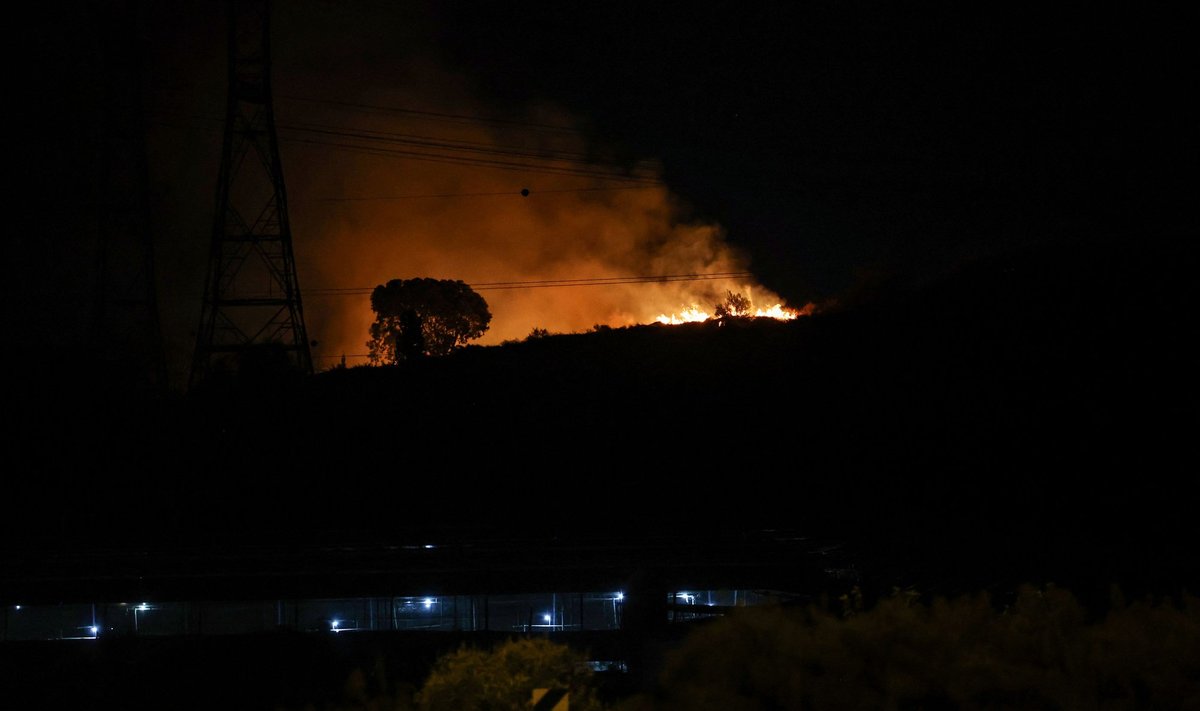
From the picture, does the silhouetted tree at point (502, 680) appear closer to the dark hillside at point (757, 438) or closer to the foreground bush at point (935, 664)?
the foreground bush at point (935, 664)

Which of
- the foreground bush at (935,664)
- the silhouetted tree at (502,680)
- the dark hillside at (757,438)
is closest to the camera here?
the foreground bush at (935,664)

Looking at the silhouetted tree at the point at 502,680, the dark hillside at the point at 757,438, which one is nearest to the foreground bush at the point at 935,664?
the silhouetted tree at the point at 502,680

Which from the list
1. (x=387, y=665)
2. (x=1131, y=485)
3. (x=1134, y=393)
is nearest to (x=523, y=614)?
(x=387, y=665)

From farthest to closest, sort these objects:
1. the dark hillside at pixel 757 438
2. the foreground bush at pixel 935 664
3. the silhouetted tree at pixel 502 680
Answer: the dark hillside at pixel 757 438 < the silhouetted tree at pixel 502 680 < the foreground bush at pixel 935 664

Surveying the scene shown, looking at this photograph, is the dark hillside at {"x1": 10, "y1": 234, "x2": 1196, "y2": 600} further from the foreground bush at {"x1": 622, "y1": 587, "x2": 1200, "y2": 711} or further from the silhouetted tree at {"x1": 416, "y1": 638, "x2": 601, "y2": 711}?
the silhouetted tree at {"x1": 416, "y1": 638, "x2": 601, "y2": 711}

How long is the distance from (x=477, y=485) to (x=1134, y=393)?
60.1 feet

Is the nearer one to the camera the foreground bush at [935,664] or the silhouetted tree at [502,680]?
the foreground bush at [935,664]

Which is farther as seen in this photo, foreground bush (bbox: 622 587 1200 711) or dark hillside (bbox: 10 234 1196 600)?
dark hillside (bbox: 10 234 1196 600)

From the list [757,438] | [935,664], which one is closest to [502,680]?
[935,664]

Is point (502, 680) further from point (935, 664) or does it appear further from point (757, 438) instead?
point (757, 438)

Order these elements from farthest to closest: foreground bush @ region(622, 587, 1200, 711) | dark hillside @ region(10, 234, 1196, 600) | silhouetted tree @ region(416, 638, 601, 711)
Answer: dark hillside @ region(10, 234, 1196, 600)
silhouetted tree @ region(416, 638, 601, 711)
foreground bush @ region(622, 587, 1200, 711)

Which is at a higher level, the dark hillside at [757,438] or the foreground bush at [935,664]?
the dark hillside at [757,438]

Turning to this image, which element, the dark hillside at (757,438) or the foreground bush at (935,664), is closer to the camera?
the foreground bush at (935,664)

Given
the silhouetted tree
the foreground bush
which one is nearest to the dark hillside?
the foreground bush
